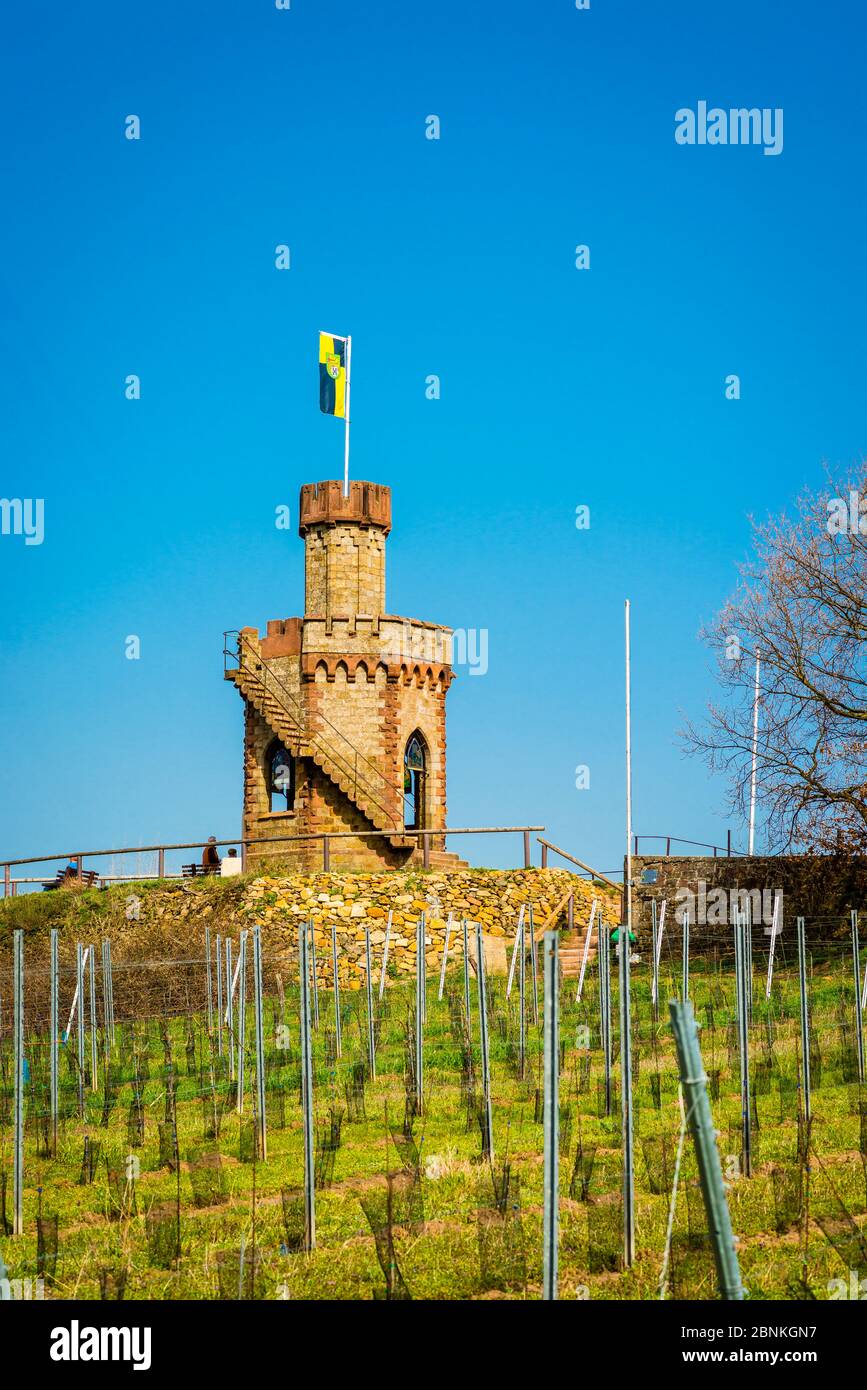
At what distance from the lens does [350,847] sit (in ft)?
137

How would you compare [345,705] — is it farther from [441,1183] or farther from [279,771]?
[441,1183]

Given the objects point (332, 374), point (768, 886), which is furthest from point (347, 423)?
point (768, 886)

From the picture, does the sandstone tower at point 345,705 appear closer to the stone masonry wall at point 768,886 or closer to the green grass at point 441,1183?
the stone masonry wall at point 768,886

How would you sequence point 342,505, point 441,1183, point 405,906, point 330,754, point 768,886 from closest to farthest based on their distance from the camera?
1. point 441,1183
2. point 768,886
3. point 405,906
4. point 330,754
5. point 342,505

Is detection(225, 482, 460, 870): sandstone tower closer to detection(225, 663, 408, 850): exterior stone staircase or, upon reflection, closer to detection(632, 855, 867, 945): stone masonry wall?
detection(225, 663, 408, 850): exterior stone staircase

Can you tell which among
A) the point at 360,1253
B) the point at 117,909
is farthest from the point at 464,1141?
the point at 117,909

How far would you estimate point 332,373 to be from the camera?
47469 millimetres

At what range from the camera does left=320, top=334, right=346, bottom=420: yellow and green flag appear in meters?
47.3

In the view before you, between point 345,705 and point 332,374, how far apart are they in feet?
38.3

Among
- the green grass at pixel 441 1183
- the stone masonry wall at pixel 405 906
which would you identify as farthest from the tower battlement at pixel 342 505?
the green grass at pixel 441 1183

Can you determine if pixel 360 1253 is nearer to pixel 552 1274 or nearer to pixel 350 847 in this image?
pixel 552 1274

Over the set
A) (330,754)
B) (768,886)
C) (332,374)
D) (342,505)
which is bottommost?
(768,886)

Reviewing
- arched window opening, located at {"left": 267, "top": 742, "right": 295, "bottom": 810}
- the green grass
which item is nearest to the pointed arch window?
arched window opening, located at {"left": 267, "top": 742, "right": 295, "bottom": 810}
